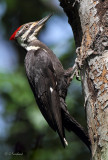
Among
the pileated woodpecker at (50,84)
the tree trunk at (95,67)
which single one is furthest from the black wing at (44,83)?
the tree trunk at (95,67)

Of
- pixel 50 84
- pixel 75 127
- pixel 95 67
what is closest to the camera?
pixel 95 67

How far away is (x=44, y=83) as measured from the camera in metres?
3.99

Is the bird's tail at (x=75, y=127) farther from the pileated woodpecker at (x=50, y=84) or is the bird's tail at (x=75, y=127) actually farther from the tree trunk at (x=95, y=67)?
the tree trunk at (x=95, y=67)

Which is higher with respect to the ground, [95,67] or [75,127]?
[95,67]

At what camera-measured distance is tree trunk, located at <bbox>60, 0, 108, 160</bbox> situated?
2.84m

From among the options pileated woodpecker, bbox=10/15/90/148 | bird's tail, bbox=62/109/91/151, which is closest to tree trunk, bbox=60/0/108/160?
bird's tail, bbox=62/109/91/151

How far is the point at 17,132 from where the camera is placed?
4547 mm

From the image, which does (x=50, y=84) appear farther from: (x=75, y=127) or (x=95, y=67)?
(x=95, y=67)

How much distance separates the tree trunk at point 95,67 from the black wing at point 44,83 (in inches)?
23.0

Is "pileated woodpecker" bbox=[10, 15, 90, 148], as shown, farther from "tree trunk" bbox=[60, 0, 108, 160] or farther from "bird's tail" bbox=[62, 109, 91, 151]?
"tree trunk" bbox=[60, 0, 108, 160]

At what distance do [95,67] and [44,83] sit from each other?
42.7 inches

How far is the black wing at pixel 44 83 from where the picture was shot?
12.4 feet

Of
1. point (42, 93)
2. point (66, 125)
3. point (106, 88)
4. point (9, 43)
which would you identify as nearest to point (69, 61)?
point (42, 93)

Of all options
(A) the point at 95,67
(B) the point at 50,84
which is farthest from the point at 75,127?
(A) the point at 95,67
